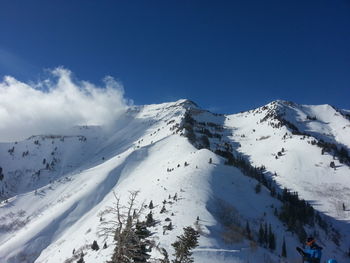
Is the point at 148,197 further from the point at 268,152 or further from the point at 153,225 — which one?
the point at 268,152

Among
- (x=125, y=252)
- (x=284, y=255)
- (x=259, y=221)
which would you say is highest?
(x=125, y=252)

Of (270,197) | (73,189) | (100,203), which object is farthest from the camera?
(73,189)

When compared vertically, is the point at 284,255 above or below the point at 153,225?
below

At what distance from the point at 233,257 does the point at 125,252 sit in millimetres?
39445

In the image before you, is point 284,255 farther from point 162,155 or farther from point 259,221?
point 162,155

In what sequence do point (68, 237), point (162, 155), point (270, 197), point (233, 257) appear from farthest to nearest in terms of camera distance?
point (162, 155) → point (270, 197) → point (68, 237) → point (233, 257)

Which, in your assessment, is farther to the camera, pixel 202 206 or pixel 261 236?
pixel 202 206

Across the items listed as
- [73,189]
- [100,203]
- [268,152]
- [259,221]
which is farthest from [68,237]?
[268,152]

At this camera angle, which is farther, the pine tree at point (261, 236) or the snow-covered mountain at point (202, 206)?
the pine tree at point (261, 236)

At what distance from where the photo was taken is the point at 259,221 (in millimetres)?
77812

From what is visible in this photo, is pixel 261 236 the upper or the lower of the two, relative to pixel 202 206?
lower

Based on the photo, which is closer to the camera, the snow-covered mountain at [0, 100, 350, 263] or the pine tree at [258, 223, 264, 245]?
the snow-covered mountain at [0, 100, 350, 263]

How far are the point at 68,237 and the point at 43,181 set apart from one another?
117972mm

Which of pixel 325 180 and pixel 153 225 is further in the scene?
pixel 325 180
